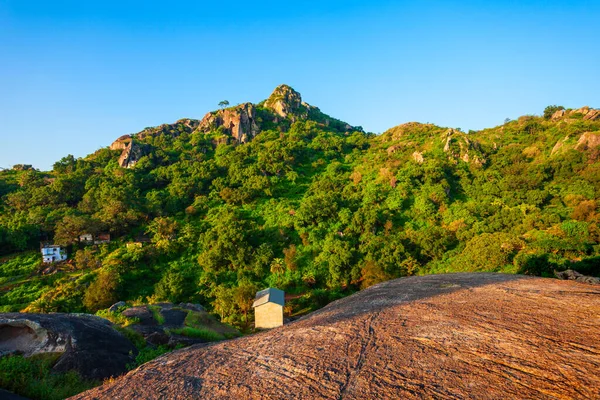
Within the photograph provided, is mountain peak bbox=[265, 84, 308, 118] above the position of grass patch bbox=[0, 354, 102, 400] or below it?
above

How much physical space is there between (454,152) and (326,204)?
30186 mm

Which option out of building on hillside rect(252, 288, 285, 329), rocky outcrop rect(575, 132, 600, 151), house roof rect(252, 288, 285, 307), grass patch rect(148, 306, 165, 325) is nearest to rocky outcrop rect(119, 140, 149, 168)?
house roof rect(252, 288, 285, 307)

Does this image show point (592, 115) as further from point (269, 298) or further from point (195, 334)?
point (195, 334)

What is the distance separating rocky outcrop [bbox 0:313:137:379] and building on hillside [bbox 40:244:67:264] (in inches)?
1312

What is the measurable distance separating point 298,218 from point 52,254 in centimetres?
3036

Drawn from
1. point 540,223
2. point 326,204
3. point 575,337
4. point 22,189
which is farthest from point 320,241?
point 22,189

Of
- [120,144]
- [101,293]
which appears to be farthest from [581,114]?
[120,144]

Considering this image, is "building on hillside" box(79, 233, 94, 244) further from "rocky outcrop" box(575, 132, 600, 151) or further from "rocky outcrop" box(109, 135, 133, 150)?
"rocky outcrop" box(575, 132, 600, 151)

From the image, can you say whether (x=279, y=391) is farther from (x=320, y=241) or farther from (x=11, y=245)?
(x=11, y=245)

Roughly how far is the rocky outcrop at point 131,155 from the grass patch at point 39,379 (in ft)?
201

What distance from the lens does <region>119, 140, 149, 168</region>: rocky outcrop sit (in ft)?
200

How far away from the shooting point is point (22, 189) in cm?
5000

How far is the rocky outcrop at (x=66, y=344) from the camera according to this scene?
294 inches

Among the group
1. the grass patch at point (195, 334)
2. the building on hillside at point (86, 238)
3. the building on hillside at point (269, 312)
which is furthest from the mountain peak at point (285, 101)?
the grass patch at point (195, 334)
